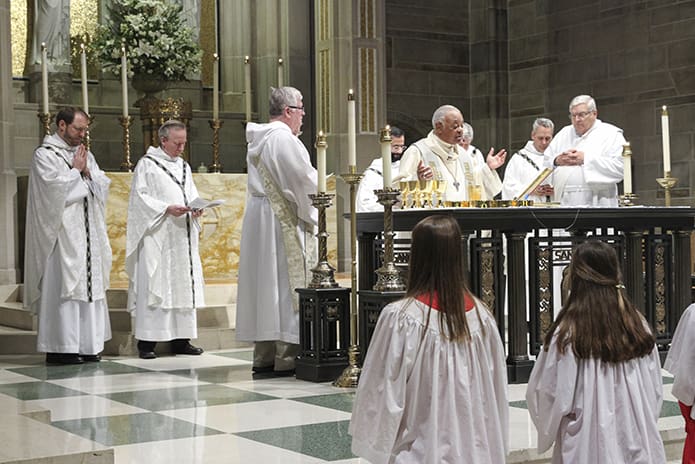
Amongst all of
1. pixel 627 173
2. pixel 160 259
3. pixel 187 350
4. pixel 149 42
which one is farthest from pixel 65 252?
pixel 627 173

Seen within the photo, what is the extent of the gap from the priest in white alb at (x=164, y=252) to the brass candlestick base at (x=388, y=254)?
99.6 inches

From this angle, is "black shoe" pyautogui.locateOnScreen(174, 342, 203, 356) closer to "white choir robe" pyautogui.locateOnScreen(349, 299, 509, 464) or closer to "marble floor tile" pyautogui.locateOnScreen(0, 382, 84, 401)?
"marble floor tile" pyautogui.locateOnScreen(0, 382, 84, 401)

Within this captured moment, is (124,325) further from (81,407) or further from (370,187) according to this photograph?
(81,407)

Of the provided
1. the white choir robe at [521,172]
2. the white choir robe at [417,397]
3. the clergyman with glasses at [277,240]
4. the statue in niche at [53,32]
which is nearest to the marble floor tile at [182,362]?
the clergyman with glasses at [277,240]

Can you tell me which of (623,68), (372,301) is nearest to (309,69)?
(623,68)

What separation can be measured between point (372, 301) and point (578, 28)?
10.6 m

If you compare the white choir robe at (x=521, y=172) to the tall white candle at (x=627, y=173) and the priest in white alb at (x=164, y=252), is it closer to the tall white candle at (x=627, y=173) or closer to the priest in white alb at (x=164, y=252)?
the tall white candle at (x=627, y=173)

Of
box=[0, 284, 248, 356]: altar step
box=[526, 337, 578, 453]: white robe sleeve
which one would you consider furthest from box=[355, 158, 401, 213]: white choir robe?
box=[526, 337, 578, 453]: white robe sleeve

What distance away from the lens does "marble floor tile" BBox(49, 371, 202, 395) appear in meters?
7.47

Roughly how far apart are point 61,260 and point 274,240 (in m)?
1.95

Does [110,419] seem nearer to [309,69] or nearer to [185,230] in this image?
[185,230]

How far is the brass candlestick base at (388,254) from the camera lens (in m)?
6.80

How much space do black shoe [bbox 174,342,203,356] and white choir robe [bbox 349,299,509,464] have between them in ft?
18.6

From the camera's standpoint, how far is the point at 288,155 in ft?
25.6
